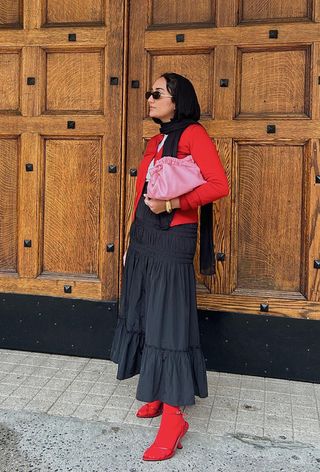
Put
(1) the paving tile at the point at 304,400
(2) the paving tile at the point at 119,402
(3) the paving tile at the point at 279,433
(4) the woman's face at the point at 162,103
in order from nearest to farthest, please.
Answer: (4) the woman's face at the point at 162,103 < (3) the paving tile at the point at 279,433 < (2) the paving tile at the point at 119,402 < (1) the paving tile at the point at 304,400

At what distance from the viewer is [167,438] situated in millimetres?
2924

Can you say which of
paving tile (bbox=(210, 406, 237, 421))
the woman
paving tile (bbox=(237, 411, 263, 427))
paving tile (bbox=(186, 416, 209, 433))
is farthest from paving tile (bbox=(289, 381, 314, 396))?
the woman

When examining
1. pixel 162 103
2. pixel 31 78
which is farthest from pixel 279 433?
pixel 31 78

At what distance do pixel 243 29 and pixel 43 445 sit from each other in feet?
9.75

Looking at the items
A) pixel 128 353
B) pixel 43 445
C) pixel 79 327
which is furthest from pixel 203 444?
pixel 79 327

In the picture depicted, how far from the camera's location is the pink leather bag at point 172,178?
2783 mm

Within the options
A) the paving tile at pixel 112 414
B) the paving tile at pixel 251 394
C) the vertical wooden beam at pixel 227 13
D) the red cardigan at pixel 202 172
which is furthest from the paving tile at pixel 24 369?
the vertical wooden beam at pixel 227 13

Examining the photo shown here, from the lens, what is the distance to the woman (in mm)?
2895

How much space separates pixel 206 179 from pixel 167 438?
135cm

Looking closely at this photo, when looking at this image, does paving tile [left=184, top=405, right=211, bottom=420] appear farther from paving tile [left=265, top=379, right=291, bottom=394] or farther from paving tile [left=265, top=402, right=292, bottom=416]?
paving tile [left=265, top=379, right=291, bottom=394]

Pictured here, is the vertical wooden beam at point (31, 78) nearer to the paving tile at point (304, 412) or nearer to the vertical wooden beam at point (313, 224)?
the vertical wooden beam at point (313, 224)

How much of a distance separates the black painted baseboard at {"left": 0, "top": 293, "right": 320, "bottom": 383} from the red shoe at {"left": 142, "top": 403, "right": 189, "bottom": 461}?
43.7 inches

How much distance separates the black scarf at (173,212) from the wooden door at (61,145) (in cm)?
112

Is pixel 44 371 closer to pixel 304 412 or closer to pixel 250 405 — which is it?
pixel 250 405
